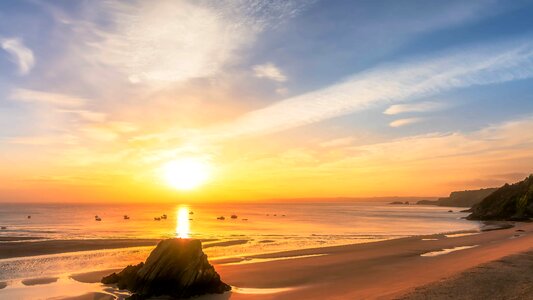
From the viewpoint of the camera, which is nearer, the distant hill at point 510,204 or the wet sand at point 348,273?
the wet sand at point 348,273

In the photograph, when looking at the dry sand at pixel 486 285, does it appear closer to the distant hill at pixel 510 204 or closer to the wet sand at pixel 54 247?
the wet sand at pixel 54 247

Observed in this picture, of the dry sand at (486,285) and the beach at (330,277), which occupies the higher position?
the dry sand at (486,285)

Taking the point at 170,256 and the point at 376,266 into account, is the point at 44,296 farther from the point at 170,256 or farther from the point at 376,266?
the point at 376,266

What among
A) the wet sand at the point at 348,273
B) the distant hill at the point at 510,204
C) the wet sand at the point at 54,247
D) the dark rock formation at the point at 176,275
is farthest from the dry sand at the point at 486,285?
the distant hill at the point at 510,204

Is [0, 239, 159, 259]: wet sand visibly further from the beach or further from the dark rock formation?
the dark rock formation

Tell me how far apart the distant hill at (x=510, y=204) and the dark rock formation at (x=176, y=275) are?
285 ft

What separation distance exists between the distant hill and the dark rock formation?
285 ft

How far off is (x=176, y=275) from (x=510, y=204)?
9544cm

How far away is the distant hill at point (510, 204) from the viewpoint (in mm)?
86644

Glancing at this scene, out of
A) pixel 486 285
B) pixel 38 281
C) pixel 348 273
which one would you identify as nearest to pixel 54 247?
pixel 38 281

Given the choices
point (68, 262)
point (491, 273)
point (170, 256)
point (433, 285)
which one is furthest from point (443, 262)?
point (68, 262)

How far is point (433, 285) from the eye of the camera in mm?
19406

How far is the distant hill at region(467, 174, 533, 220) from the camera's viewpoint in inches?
3411

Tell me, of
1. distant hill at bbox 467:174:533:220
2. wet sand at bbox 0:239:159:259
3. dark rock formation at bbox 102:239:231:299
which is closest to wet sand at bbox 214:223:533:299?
dark rock formation at bbox 102:239:231:299
